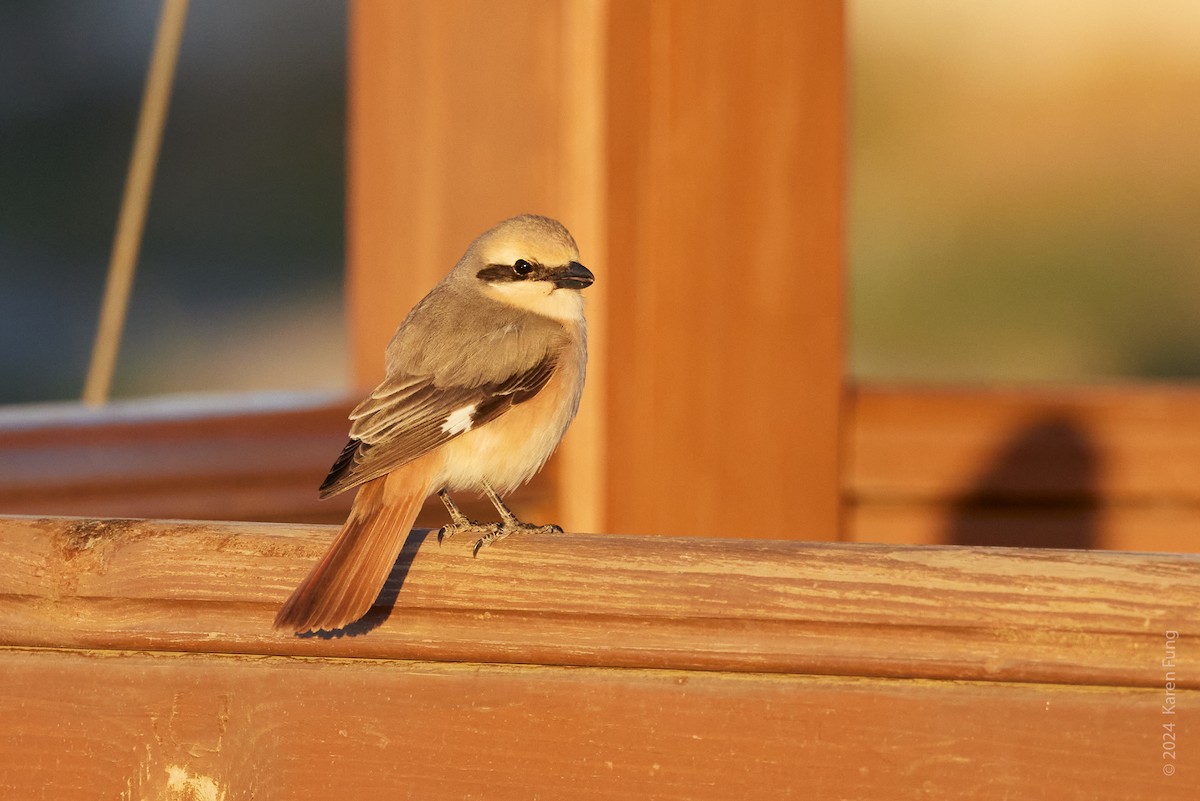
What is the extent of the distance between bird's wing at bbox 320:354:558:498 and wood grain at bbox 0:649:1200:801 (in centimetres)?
62

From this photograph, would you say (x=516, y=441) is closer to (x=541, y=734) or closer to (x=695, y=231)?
(x=695, y=231)

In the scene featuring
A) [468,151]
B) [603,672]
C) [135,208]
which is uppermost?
[468,151]

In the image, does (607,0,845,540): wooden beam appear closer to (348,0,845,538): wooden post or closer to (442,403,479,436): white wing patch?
(348,0,845,538): wooden post

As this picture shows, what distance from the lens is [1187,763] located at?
128 centimetres

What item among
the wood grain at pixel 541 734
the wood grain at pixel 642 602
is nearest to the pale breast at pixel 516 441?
the wood grain at pixel 642 602

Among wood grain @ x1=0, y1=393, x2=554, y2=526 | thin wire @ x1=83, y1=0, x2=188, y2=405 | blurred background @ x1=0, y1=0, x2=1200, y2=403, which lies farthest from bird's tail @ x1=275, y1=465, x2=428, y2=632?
blurred background @ x1=0, y1=0, x2=1200, y2=403

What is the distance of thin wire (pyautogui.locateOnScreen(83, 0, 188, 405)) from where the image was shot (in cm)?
329

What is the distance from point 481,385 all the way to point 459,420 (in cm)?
15

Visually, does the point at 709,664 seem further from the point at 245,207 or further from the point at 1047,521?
the point at 245,207

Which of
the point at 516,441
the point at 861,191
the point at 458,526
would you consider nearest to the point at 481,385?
the point at 516,441

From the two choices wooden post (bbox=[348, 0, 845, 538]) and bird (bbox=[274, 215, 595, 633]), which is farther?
wooden post (bbox=[348, 0, 845, 538])

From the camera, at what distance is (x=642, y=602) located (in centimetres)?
142

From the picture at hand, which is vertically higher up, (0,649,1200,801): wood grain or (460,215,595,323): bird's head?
(460,215,595,323): bird's head

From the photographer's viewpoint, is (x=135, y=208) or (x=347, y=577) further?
(x=135, y=208)
